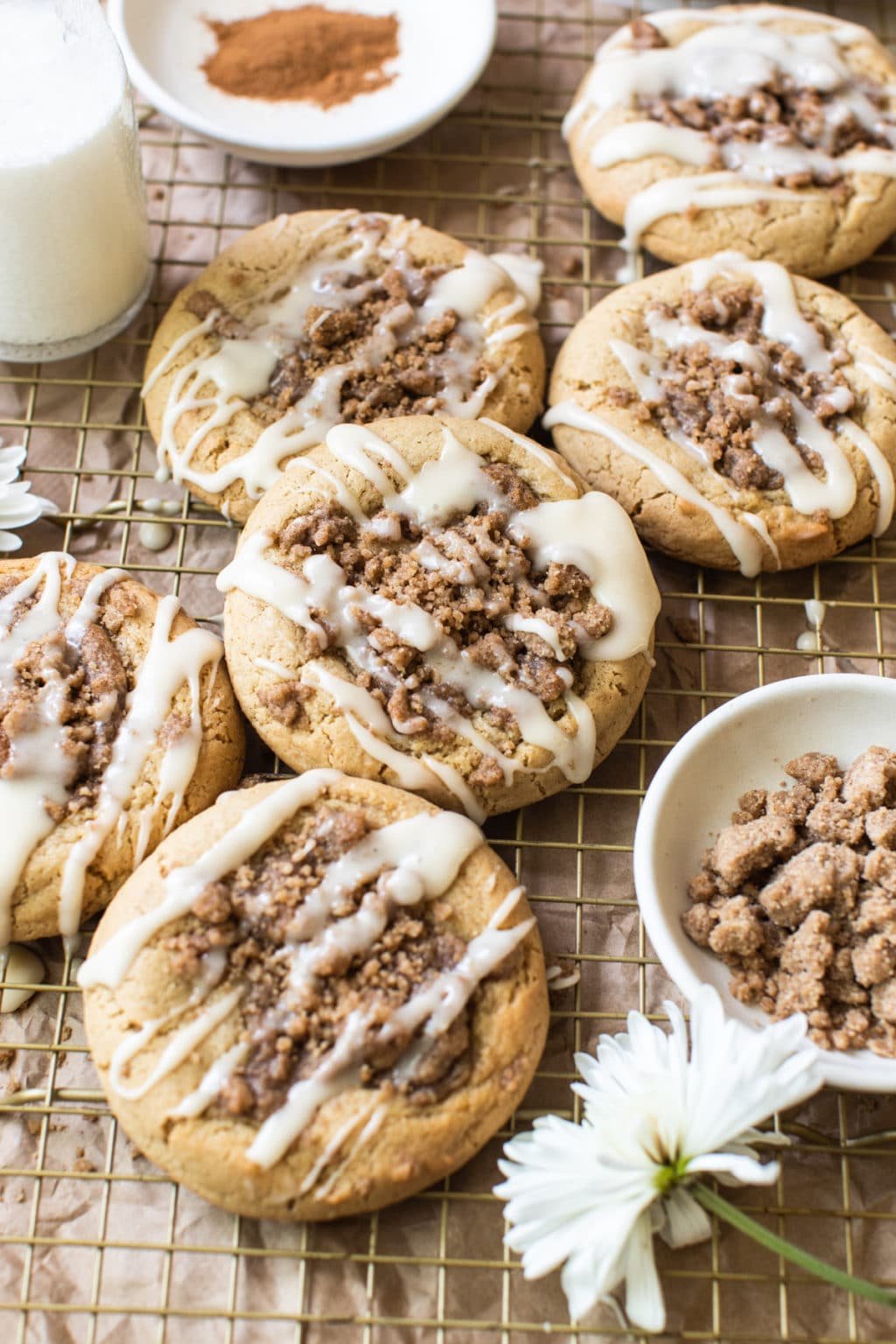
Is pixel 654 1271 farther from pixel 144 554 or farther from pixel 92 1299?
pixel 144 554

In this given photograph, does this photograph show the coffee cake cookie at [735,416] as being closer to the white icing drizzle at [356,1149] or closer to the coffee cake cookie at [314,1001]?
the coffee cake cookie at [314,1001]

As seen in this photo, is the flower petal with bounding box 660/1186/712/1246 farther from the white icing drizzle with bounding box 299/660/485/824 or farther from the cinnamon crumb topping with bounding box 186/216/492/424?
the cinnamon crumb topping with bounding box 186/216/492/424

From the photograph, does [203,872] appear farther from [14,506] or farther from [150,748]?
[14,506]

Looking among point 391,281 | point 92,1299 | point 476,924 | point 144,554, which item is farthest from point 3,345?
point 92,1299

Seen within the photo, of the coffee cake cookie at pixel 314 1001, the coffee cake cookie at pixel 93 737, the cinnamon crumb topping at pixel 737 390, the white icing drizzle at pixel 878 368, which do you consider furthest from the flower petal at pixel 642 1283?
the white icing drizzle at pixel 878 368

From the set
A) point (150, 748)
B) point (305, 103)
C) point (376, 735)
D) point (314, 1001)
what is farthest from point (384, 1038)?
point (305, 103)

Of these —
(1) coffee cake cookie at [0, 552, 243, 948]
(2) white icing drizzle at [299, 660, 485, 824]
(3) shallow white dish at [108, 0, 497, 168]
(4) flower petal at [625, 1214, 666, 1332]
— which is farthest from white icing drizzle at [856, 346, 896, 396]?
(4) flower petal at [625, 1214, 666, 1332]
